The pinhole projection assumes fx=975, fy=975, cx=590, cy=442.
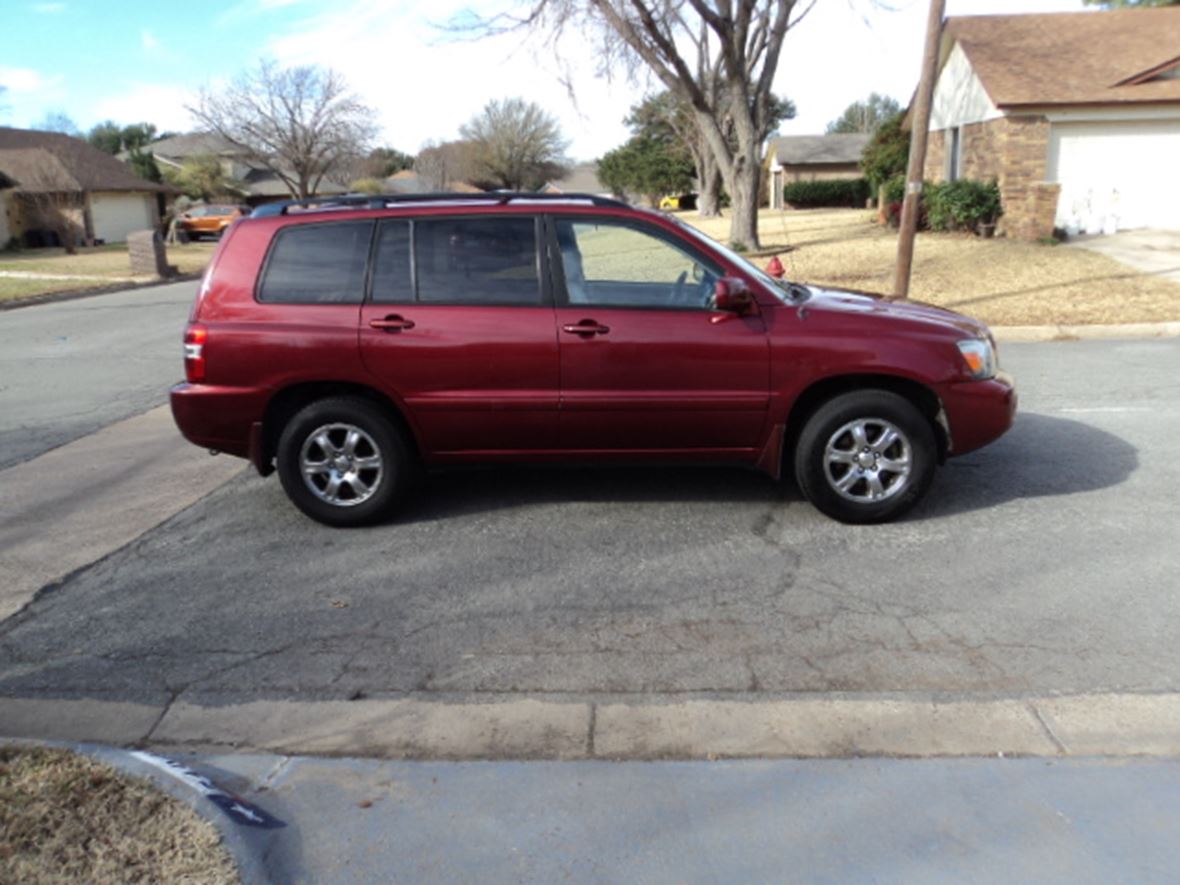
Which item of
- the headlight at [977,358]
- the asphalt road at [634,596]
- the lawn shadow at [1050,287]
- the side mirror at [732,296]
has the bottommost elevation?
the asphalt road at [634,596]

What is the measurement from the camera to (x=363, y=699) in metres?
3.77

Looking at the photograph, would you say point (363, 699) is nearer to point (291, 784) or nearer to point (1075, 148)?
point (291, 784)

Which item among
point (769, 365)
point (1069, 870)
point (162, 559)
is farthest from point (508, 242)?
point (1069, 870)

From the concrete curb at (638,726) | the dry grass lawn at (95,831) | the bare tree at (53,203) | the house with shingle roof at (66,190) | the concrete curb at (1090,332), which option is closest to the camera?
the dry grass lawn at (95,831)

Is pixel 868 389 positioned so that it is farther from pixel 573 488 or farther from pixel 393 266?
pixel 393 266

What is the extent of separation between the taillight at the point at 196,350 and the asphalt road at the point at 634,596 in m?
0.94

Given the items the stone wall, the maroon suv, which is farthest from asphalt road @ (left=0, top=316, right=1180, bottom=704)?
the stone wall

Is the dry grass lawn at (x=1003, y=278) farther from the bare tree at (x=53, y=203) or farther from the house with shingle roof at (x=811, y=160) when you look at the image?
the house with shingle roof at (x=811, y=160)

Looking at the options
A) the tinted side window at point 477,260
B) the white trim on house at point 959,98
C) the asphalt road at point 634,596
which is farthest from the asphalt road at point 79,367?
the white trim on house at point 959,98

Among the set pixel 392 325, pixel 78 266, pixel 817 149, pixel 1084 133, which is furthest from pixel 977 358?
pixel 817 149

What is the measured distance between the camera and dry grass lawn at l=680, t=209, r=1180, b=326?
12.8 metres

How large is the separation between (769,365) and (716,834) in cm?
290

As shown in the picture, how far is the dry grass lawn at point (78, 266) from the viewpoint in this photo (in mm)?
22964

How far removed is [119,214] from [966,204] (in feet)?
125
